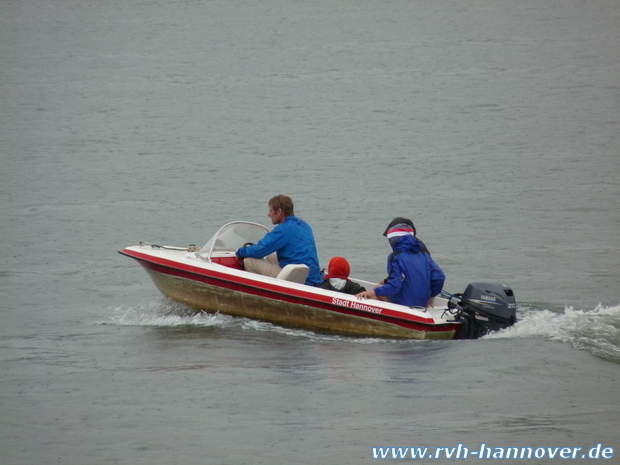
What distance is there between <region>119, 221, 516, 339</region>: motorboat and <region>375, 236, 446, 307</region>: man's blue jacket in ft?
0.51

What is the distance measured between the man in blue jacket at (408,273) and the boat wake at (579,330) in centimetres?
91

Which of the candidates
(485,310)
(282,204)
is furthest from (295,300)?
(485,310)

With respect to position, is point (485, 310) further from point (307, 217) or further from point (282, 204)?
point (307, 217)

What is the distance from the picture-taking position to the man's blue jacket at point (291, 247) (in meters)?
12.0

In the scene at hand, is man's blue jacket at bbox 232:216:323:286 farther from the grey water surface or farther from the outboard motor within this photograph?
the outboard motor

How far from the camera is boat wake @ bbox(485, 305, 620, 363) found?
1095cm

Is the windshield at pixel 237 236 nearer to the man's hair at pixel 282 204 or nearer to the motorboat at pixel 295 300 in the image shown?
the motorboat at pixel 295 300

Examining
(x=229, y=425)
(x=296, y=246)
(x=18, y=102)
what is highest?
(x=18, y=102)

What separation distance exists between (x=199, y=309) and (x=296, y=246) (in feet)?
5.53

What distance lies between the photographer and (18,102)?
136 feet

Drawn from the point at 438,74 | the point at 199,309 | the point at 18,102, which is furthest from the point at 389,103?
the point at 199,309

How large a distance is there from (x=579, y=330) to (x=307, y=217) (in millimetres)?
11617

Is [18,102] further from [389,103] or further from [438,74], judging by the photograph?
[438,74]

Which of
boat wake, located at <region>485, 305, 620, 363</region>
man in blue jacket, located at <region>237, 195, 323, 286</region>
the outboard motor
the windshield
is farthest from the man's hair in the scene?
A: boat wake, located at <region>485, 305, 620, 363</region>
